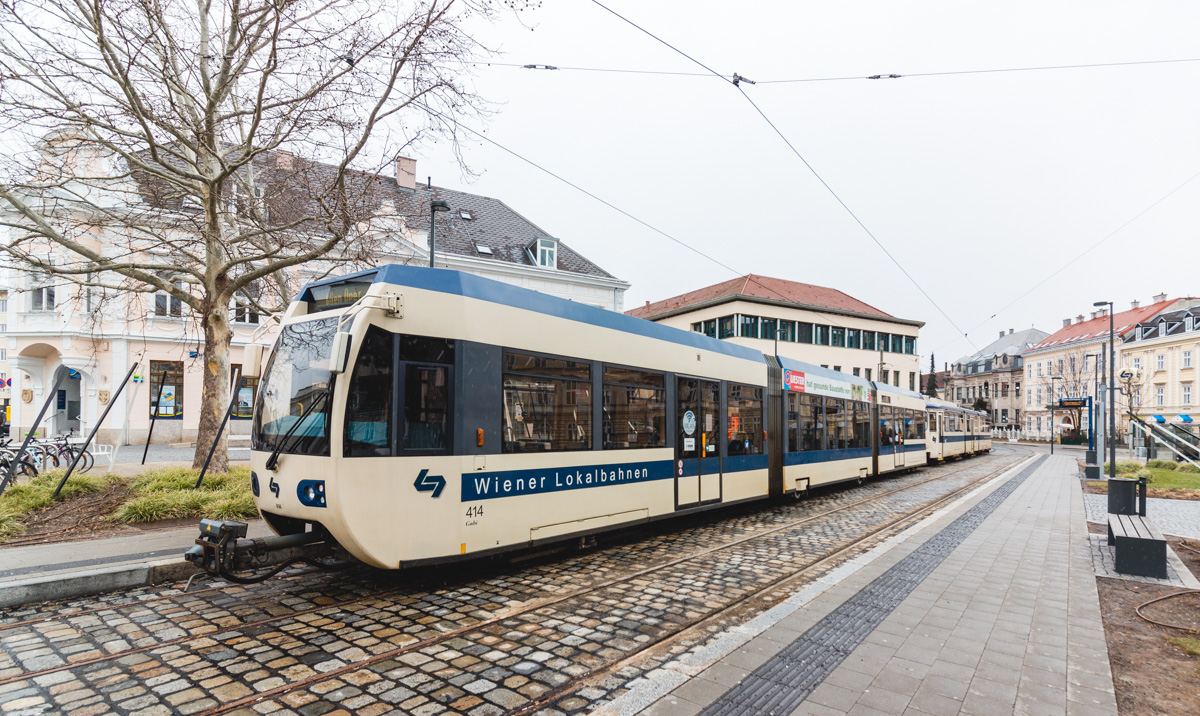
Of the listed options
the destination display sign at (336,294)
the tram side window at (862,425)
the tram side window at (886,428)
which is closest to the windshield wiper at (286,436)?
the destination display sign at (336,294)

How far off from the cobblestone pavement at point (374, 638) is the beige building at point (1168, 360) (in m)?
67.2

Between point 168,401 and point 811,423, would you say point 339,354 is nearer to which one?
point 811,423

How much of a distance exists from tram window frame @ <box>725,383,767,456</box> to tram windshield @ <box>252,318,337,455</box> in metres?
7.40

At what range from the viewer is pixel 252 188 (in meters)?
13.7

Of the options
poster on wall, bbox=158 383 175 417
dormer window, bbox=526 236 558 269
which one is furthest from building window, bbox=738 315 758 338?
poster on wall, bbox=158 383 175 417

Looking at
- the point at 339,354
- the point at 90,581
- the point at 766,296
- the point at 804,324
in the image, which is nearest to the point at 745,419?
the point at 339,354

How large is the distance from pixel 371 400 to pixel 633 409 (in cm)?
404

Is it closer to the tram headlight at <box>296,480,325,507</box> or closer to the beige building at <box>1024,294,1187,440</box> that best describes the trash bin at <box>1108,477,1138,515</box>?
the tram headlight at <box>296,480,325,507</box>

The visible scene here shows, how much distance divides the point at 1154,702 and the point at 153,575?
8.55 m

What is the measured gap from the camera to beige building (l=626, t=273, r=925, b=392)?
5041 centimetres

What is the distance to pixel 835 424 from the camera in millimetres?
16438

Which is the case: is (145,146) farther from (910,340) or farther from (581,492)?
(910,340)

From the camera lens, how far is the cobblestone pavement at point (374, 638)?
13.3 feet

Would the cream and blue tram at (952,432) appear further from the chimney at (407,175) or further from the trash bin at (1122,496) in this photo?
the chimney at (407,175)
